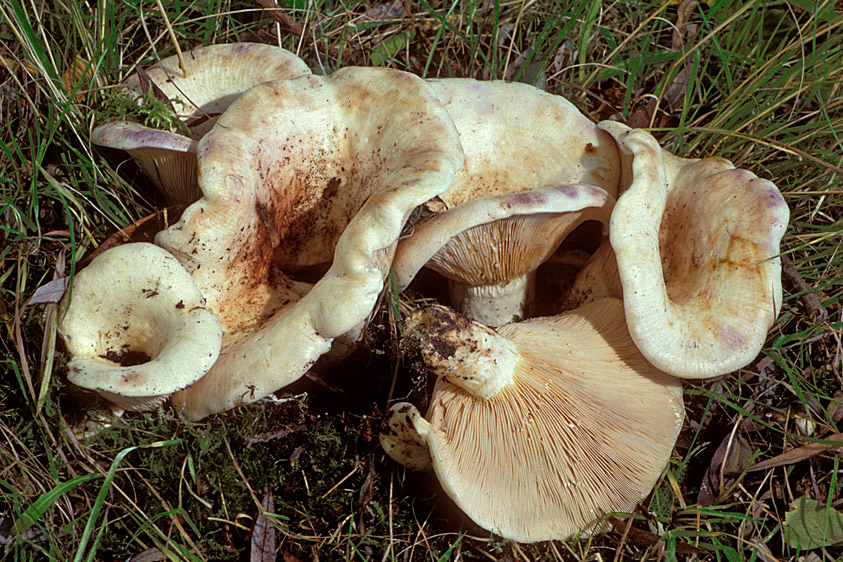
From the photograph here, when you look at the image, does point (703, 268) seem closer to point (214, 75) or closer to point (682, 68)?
point (682, 68)

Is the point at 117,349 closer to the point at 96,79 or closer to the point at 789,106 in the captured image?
the point at 96,79

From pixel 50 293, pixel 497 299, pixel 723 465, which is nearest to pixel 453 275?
pixel 497 299

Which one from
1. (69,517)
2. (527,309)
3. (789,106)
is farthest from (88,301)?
(789,106)

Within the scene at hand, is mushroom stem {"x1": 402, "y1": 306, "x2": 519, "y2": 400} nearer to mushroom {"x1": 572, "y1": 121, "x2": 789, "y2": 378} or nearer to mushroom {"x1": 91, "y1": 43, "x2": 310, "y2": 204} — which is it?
mushroom {"x1": 572, "y1": 121, "x2": 789, "y2": 378}

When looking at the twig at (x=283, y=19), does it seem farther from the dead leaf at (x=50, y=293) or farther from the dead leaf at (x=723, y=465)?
the dead leaf at (x=723, y=465)

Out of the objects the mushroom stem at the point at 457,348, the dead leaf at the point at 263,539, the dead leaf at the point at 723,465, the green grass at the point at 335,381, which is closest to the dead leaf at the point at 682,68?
the green grass at the point at 335,381

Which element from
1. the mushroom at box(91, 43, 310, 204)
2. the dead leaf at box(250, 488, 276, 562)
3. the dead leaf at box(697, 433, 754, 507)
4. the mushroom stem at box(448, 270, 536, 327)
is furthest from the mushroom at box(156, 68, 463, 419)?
the dead leaf at box(697, 433, 754, 507)
